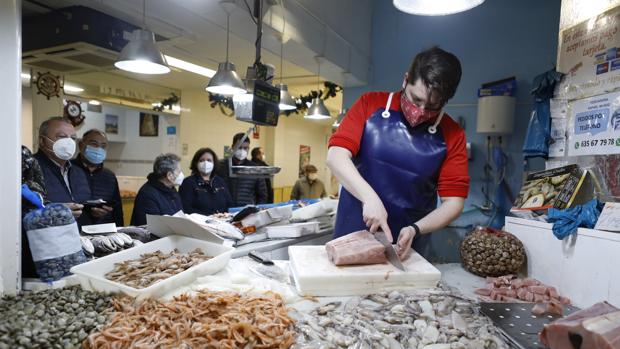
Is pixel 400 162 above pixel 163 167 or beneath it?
above

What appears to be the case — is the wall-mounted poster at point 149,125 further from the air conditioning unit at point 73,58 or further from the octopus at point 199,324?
the octopus at point 199,324

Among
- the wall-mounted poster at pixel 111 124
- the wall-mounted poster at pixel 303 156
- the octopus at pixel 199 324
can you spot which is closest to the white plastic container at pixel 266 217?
the octopus at pixel 199 324

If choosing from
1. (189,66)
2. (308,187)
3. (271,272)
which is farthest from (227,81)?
(308,187)

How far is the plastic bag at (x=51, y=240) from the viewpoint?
1.51 meters

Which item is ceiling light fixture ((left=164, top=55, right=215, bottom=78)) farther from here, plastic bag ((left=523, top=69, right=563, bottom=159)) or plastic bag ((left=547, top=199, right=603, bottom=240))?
plastic bag ((left=547, top=199, right=603, bottom=240))

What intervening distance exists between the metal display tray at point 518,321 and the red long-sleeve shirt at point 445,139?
74 centimetres

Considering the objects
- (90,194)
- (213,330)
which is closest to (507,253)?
(213,330)

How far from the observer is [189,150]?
28.1ft

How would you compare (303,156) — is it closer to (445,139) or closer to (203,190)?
(203,190)

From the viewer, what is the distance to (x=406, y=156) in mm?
2148

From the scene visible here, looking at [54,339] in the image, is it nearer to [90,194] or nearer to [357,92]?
[90,194]

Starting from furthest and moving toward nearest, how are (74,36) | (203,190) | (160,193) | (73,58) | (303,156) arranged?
1. (303,156)
2. (203,190)
3. (73,58)
4. (160,193)
5. (74,36)

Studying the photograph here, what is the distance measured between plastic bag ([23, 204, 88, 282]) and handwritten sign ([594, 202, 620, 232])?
2665mm

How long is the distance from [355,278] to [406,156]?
0.88 metres
